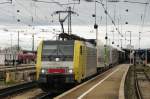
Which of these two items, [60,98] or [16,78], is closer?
[60,98]

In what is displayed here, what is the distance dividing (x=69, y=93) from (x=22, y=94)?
572cm

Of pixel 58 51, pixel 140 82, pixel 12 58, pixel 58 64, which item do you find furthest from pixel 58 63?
pixel 12 58

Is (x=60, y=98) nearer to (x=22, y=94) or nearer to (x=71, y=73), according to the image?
(x=71, y=73)

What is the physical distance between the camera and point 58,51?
79.4 ft

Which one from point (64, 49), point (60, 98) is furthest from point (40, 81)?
point (60, 98)

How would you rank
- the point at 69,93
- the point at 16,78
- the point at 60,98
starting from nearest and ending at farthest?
the point at 60,98 → the point at 69,93 → the point at 16,78

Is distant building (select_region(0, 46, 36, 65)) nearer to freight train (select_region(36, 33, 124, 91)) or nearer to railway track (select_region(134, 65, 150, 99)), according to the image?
railway track (select_region(134, 65, 150, 99))

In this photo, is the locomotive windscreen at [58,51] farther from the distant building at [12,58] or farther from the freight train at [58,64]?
the distant building at [12,58]

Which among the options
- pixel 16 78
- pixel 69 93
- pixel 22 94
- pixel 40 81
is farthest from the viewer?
pixel 16 78

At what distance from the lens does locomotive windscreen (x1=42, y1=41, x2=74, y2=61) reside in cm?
2391

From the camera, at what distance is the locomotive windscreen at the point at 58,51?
2391cm

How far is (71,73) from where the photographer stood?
23.3 meters

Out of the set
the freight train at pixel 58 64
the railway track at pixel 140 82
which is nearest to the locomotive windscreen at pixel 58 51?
the freight train at pixel 58 64

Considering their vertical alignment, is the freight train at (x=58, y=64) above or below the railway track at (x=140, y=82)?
above
